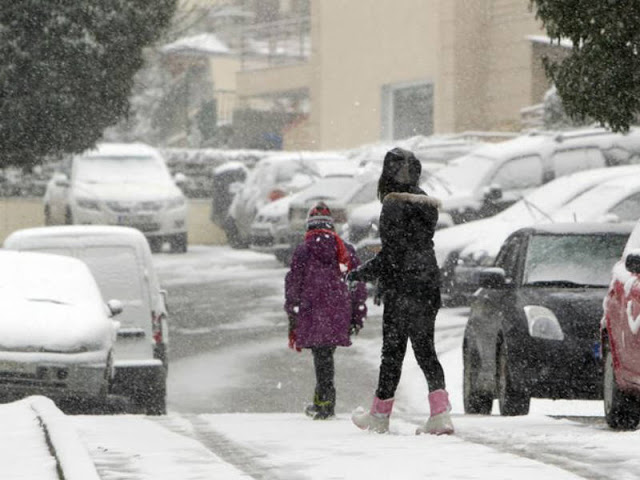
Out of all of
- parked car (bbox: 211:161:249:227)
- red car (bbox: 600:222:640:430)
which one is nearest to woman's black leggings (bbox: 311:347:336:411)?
red car (bbox: 600:222:640:430)

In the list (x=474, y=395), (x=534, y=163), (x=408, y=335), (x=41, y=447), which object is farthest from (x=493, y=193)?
(x=41, y=447)

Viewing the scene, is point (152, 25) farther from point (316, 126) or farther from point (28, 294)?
point (316, 126)

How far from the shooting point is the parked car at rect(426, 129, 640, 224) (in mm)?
26859

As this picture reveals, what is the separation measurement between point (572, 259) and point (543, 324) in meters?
0.92

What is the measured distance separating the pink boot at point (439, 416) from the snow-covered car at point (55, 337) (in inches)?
167

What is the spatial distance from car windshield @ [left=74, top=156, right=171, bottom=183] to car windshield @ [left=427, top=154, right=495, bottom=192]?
822cm

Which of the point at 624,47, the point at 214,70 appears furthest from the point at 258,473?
the point at 214,70

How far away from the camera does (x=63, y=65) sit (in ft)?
77.5

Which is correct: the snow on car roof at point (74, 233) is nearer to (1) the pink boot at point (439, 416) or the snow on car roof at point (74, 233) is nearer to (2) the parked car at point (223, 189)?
(1) the pink boot at point (439, 416)

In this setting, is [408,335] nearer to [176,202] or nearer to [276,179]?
[276,179]

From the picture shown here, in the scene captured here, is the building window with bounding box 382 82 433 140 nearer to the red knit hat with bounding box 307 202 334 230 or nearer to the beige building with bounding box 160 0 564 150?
the beige building with bounding box 160 0 564 150

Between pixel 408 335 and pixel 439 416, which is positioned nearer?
pixel 439 416

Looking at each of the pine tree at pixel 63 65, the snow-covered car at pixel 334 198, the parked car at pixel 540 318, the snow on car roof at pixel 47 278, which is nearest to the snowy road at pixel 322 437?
the parked car at pixel 540 318

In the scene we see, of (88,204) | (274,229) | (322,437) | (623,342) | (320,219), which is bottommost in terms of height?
(274,229)
